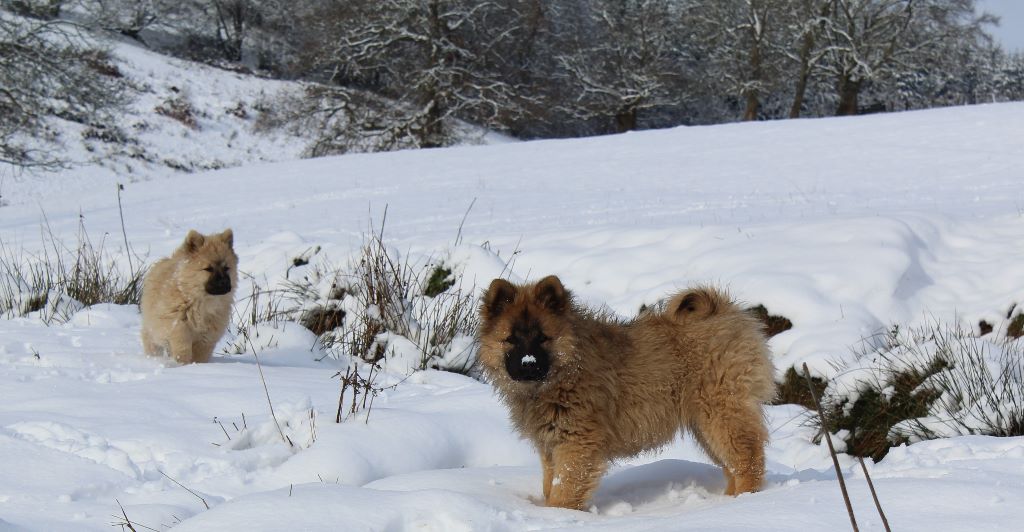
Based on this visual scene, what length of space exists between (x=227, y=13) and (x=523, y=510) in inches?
1777

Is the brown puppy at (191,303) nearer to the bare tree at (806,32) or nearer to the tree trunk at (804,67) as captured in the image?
the bare tree at (806,32)

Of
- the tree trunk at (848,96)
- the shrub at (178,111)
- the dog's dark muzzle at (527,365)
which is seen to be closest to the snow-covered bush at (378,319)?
the dog's dark muzzle at (527,365)

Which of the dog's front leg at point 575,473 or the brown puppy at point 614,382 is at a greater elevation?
the brown puppy at point 614,382

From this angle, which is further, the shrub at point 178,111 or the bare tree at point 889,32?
the bare tree at point 889,32

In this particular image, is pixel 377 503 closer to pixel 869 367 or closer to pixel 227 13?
pixel 869 367

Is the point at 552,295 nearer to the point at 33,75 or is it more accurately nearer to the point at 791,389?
the point at 791,389

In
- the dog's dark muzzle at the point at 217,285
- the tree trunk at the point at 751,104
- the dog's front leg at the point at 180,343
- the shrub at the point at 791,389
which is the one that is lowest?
the shrub at the point at 791,389

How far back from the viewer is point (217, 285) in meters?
7.45

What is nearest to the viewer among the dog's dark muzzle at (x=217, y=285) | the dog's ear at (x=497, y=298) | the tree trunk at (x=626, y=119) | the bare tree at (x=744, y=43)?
Result: the dog's ear at (x=497, y=298)

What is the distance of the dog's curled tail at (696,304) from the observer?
4.64 meters

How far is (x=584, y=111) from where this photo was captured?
4362 cm

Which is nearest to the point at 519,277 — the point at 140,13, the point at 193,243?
the point at 193,243

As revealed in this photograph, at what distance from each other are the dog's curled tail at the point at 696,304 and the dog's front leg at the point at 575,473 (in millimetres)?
849

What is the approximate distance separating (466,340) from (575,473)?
3808 mm
